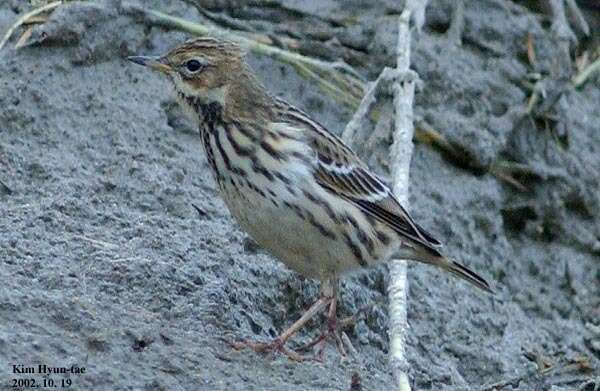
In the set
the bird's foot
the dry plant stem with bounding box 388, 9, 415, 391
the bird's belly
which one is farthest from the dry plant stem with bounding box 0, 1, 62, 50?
the bird's foot

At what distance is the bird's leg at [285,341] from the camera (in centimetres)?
624

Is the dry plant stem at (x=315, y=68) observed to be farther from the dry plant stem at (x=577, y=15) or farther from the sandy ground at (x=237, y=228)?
the dry plant stem at (x=577, y=15)

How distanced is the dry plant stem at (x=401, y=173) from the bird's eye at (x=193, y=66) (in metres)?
1.07

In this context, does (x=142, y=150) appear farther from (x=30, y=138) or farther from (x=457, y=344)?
(x=457, y=344)

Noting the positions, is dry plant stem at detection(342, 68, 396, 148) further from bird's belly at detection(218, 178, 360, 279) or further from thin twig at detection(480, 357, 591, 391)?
thin twig at detection(480, 357, 591, 391)

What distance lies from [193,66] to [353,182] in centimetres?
87

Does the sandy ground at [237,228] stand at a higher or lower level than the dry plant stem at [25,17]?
lower

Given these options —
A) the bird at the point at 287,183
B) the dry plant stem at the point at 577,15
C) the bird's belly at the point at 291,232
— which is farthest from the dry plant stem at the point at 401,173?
the dry plant stem at the point at 577,15

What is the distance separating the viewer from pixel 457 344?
7438 mm

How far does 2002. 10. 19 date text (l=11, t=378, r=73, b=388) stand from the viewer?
206 inches

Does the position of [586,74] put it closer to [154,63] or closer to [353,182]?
[353,182]

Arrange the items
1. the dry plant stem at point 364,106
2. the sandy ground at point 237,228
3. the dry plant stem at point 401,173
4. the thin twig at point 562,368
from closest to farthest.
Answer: the dry plant stem at point 401,173 < the sandy ground at point 237,228 < the thin twig at point 562,368 < the dry plant stem at point 364,106

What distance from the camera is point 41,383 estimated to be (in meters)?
5.29

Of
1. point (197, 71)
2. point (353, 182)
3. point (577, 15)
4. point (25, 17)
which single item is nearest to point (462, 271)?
point (353, 182)
